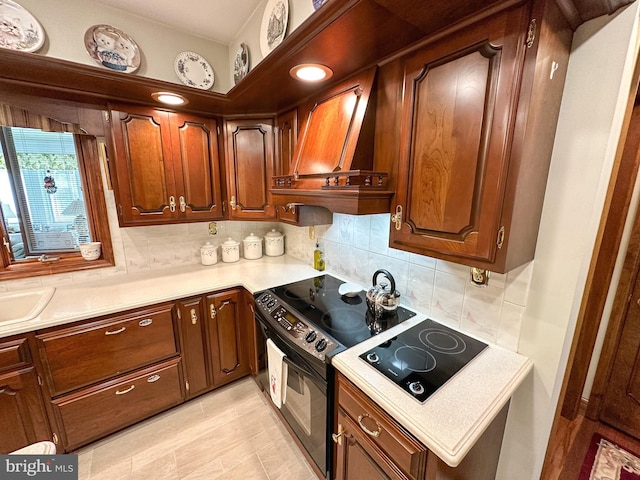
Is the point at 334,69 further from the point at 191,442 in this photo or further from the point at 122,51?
the point at 191,442

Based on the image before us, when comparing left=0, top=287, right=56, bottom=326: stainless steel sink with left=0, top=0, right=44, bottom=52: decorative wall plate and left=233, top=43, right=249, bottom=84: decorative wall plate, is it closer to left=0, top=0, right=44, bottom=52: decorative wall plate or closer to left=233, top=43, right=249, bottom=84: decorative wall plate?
left=0, top=0, right=44, bottom=52: decorative wall plate

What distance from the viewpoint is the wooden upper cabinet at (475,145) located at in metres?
0.78

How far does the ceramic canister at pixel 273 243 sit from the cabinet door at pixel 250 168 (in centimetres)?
46

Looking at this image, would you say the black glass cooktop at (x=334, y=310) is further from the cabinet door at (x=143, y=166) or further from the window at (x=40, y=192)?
the window at (x=40, y=192)

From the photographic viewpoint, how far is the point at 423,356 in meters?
1.09

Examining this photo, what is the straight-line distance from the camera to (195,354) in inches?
73.2

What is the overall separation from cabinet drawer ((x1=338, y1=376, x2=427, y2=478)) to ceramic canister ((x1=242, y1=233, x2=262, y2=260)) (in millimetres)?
1578

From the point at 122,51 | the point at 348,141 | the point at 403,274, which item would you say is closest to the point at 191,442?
the point at 403,274

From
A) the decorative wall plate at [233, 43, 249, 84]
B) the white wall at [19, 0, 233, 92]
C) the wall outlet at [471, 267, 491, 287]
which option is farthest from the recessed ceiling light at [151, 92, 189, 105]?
the wall outlet at [471, 267, 491, 287]

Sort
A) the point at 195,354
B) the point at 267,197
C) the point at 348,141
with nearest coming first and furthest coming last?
the point at 348,141, the point at 195,354, the point at 267,197

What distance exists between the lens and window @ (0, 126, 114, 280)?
1.67 m

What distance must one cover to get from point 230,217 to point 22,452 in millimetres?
1534

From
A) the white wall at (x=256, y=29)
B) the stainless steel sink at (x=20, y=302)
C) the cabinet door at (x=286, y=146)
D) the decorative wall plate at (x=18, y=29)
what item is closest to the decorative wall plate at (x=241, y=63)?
the white wall at (x=256, y=29)

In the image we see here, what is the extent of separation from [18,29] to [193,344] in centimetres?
208
